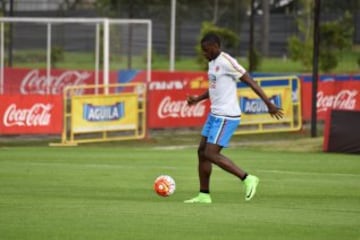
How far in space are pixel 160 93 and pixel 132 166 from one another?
1044 cm

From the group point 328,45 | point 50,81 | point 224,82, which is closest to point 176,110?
point 50,81

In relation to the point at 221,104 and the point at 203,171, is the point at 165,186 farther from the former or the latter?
the point at 221,104

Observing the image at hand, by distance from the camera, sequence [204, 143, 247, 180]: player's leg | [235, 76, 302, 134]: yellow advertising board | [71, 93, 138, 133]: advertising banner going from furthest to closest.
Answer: [235, 76, 302, 134]: yellow advertising board → [71, 93, 138, 133]: advertising banner → [204, 143, 247, 180]: player's leg

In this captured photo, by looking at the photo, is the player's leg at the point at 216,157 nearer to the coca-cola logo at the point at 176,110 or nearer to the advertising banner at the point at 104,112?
the advertising banner at the point at 104,112

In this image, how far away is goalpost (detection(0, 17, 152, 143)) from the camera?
102ft

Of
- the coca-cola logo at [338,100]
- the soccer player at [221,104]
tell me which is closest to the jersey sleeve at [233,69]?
the soccer player at [221,104]

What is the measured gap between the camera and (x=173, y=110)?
3138 cm

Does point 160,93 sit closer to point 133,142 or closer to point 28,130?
point 133,142

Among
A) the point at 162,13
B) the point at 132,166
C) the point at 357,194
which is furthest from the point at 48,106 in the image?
the point at 162,13

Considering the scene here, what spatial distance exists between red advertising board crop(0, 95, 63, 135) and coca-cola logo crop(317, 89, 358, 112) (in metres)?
9.19

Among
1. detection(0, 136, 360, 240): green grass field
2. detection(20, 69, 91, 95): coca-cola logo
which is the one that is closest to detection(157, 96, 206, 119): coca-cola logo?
detection(0, 136, 360, 240): green grass field

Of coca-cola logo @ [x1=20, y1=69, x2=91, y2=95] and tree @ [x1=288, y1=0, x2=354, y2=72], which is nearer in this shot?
coca-cola logo @ [x1=20, y1=69, x2=91, y2=95]

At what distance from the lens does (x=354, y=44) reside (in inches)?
2249

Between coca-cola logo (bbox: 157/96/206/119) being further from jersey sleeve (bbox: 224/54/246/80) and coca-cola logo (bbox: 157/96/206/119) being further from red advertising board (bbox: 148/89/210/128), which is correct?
jersey sleeve (bbox: 224/54/246/80)
